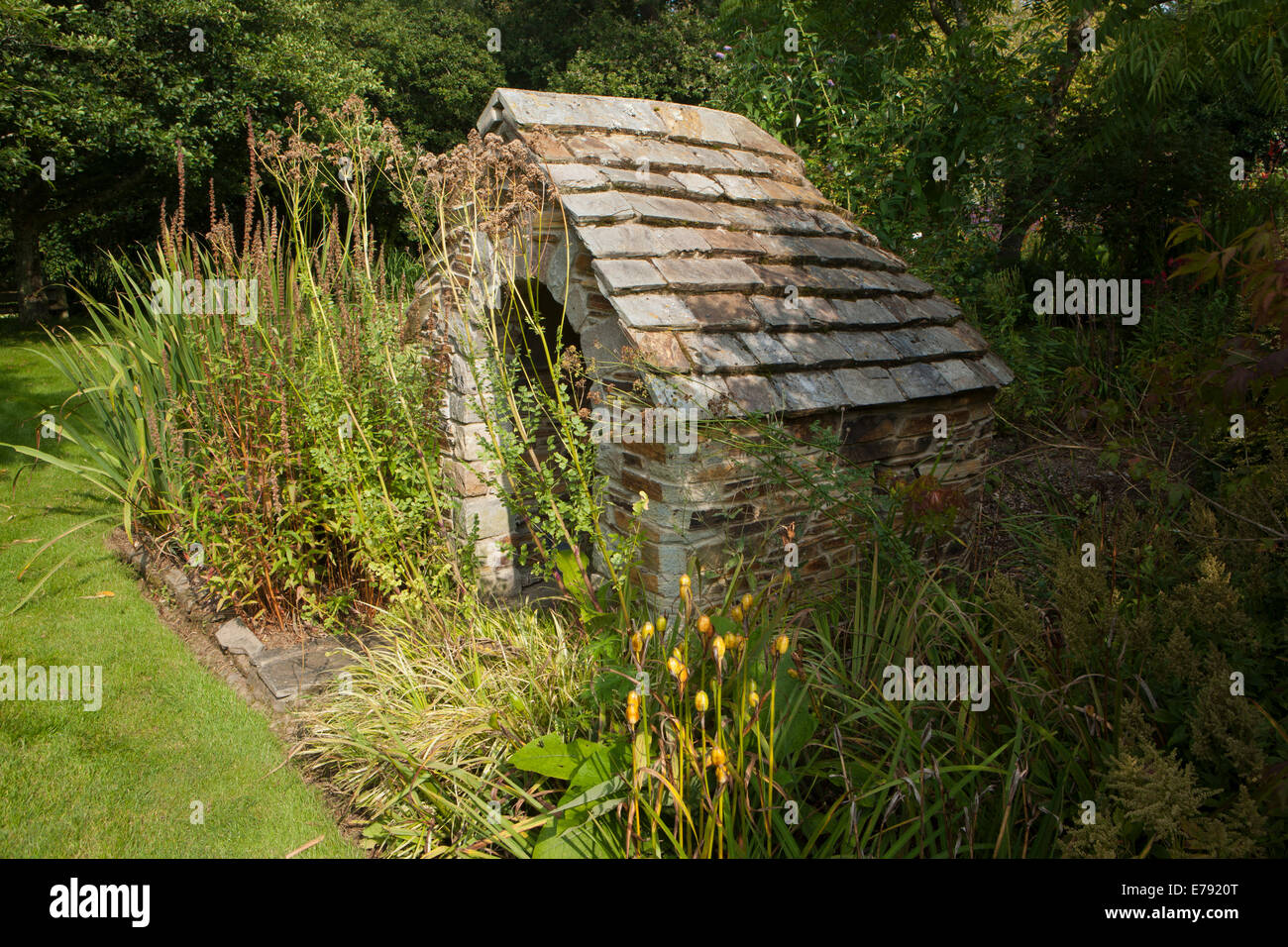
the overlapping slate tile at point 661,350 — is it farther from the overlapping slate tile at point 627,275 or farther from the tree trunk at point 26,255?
the tree trunk at point 26,255

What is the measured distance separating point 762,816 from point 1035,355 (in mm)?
5451

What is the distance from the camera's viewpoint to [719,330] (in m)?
3.59

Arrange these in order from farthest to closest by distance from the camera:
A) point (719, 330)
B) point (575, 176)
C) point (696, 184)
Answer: point (696, 184) < point (575, 176) < point (719, 330)

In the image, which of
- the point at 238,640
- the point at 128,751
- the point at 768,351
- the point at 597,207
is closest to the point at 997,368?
the point at 768,351

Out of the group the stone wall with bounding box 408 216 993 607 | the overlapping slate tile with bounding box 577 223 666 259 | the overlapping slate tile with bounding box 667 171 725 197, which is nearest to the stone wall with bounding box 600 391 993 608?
the stone wall with bounding box 408 216 993 607

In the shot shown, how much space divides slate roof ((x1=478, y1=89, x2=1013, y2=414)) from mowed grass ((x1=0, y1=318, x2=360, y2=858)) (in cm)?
243

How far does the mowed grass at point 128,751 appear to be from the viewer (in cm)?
321

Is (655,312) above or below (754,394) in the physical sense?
above

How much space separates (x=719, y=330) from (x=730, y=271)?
18.5 inches

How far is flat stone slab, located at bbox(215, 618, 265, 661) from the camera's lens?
4.62 m

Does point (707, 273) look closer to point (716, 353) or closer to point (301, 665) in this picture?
point (716, 353)

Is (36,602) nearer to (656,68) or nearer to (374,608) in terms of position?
(374,608)

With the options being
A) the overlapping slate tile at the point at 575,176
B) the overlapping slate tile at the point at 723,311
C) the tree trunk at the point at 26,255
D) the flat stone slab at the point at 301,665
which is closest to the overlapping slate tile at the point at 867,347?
the overlapping slate tile at the point at 723,311
